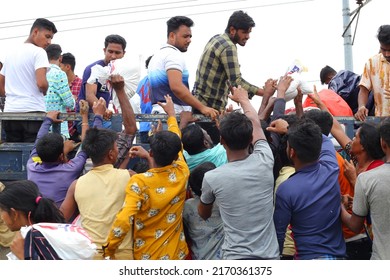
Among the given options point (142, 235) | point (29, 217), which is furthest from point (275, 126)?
point (29, 217)

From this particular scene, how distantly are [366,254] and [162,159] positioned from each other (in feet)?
5.79

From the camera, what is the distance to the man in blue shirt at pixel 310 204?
4762 mm

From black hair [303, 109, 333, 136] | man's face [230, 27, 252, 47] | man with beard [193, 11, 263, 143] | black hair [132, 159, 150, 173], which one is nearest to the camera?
black hair [303, 109, 333, 136]

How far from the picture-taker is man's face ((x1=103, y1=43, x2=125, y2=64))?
7902 mm

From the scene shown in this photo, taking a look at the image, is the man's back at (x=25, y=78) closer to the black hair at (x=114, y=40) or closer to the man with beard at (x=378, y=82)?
the black hair at (x=114, y=40)

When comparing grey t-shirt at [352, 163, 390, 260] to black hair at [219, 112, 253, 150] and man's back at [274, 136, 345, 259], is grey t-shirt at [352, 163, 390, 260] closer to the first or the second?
man's back at [274, 136, 345, 259]

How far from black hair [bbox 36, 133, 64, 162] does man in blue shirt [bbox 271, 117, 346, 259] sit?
6.35 feet

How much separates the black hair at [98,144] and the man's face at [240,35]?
79.0 inches

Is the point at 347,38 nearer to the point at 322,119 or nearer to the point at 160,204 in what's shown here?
the point at 322,119

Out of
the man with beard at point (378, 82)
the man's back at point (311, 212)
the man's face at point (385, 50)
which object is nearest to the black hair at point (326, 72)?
the man with beard at point (378, 82)

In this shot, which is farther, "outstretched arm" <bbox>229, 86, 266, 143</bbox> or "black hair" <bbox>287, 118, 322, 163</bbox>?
"outstretched arm" <bbox>229, 86, 266, 143</bbox>

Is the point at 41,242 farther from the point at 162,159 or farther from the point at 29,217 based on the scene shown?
the point at 162,159

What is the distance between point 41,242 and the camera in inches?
159

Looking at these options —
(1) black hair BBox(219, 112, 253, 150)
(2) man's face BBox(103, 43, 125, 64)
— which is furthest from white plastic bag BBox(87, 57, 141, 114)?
(1) black hair BBox(219, 112, 253, 150)
